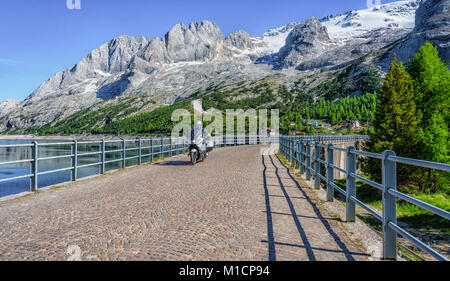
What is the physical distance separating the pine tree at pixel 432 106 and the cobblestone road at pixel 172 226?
27003 mm

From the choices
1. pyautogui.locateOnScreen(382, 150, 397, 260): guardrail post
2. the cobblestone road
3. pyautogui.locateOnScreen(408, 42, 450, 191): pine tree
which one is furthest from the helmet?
pyautogui.locateOnScreen(408, 42, 450, 191): pine tree

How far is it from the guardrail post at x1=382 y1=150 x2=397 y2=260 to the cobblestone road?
31 cm

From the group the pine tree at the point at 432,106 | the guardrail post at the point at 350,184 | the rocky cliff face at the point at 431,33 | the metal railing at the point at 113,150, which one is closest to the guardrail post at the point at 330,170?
the guardrail post at the point at 350,184

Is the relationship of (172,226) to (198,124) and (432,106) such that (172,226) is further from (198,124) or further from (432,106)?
(432,106)

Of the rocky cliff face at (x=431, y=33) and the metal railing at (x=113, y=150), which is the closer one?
the metal railing at (x=113, y=150)

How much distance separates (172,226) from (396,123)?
1267 inches

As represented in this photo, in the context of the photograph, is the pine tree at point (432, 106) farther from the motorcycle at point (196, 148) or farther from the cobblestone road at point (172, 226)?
the cobblestone road at point (172, 226)

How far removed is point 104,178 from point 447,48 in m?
163

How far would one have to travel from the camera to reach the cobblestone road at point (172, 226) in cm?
366

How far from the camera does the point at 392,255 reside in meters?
3.58

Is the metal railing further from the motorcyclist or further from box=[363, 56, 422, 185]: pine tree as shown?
box=[363, 56, 422, 185]: pine tree

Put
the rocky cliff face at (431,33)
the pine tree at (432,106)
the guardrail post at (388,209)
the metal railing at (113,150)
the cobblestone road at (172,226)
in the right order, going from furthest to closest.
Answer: the rocky cliff face at (431,33), the pine tree at (432,106), the metal railing at (113,150), the cobblestone road at (172,226), the guardrail post at (388,209)
